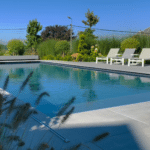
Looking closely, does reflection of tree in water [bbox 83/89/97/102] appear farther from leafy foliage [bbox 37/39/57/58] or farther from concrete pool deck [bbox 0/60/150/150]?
leafy foliage [bbox 37/39/57/58]

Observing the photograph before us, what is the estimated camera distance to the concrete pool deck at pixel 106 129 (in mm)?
2072

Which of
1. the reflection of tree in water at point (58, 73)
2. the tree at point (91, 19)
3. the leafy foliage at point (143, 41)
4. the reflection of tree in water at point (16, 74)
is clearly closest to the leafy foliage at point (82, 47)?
the leafy foliage at point (143, 41)

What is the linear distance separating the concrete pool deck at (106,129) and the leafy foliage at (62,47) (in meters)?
14.4

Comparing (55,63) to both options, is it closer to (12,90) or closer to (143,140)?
(12,90)

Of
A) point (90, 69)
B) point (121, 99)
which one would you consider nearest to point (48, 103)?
point (121, 99)

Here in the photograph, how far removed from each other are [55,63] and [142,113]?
10791 millimetres

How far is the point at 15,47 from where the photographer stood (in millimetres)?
17984

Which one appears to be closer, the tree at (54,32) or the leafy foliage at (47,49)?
the leafy foliage at (47,49)

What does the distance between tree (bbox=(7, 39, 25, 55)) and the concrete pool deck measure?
627 inches

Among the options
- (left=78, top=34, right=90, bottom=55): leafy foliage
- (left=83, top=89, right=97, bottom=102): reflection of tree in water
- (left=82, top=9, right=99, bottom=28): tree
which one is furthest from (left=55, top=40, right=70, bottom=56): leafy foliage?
(left=83, top=89, right=97, bottom=102): reflection of tree in water

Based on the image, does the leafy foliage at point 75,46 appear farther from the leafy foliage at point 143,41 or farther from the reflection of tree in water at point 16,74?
the reflection of tree in water at point 16,74

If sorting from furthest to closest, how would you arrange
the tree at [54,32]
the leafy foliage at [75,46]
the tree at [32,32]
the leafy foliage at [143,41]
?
the tree at [54,32] < the tree at [32,32] < the leafy foliage at [75,46] < the leafy foliage at [143,41]

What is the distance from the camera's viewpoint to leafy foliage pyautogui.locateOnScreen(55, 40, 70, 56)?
17.3 metres

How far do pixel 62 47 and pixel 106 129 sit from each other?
15.3 m
